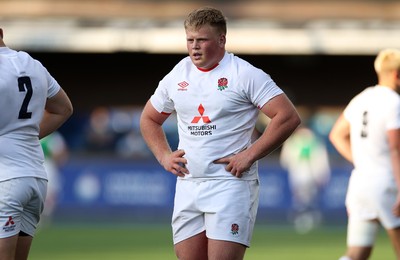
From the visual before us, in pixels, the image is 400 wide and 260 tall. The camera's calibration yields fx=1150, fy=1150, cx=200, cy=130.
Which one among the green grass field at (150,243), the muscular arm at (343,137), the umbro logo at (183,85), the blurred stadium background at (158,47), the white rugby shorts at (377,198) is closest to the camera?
the umbro logo at (183,85)

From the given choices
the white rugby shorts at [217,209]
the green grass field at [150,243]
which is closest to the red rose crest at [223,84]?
the white rugby shorts at [217,209]

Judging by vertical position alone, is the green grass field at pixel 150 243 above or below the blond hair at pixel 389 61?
below

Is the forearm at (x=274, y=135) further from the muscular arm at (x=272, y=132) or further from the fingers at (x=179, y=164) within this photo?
the fingers at (x=179, y=164)

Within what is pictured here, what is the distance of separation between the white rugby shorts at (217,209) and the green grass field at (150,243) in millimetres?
7646

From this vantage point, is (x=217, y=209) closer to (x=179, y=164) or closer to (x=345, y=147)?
(x=179, y=164)

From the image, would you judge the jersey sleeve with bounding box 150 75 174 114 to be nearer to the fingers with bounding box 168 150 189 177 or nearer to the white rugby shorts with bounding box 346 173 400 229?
the fingers with bounding box 168 150 189 177

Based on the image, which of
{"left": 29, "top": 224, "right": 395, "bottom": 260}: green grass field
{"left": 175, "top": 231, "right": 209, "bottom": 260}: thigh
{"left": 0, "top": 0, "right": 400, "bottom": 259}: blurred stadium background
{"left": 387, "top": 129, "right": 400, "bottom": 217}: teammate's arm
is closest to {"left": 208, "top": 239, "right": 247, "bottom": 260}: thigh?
{"left": 175, "top": 231, "right": 209, "bottom": 260}: thigh

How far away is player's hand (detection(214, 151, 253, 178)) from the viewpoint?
7.92m

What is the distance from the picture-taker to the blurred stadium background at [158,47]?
3098 cm

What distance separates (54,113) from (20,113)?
2.29ft

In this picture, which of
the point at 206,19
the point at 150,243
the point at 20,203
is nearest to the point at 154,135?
the point at 206,19

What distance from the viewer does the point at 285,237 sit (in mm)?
20828

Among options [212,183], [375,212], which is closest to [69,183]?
[375,212]

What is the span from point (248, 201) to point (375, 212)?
2.19 meters
